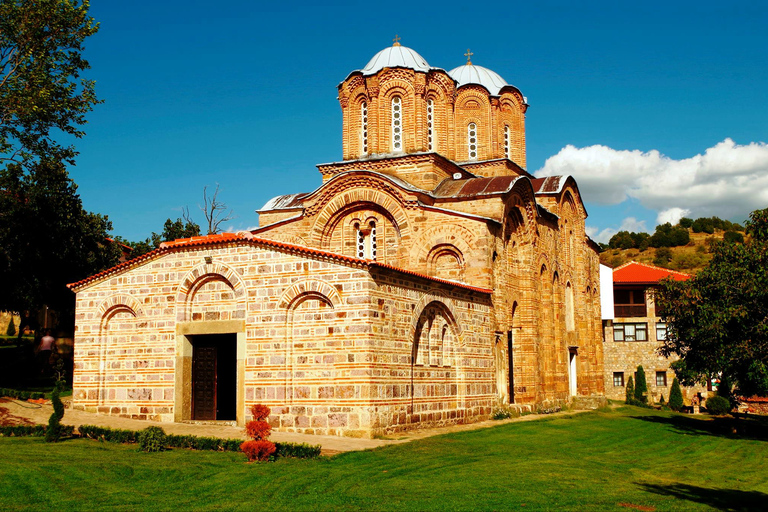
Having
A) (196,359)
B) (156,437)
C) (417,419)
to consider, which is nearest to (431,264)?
(417,419)

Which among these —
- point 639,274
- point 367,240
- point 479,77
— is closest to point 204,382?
point 367,240

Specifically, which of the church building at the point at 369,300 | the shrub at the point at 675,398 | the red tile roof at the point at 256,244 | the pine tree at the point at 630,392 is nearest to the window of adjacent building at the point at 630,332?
the pine tree at the point at 630,392

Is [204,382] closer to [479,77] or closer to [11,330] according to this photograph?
[479,77]

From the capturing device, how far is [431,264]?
70.9 ft

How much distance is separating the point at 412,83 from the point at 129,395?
13.9m

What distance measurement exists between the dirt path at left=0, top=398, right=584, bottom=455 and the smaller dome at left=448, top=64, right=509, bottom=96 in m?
15.7

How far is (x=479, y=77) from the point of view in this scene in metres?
29.7

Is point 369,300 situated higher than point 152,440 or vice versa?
point 369,300

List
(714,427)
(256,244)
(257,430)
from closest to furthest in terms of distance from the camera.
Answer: (257,430), (256,244), (714,427)

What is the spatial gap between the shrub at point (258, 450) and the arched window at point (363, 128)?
1541 centimetres

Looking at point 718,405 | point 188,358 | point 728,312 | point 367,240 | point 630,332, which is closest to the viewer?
point 188,358

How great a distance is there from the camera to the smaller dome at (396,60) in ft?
83.3

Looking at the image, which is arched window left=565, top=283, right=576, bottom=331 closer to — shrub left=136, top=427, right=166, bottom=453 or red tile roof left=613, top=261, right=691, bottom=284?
red tile roof left=613, top=261, right=691, bottom=284

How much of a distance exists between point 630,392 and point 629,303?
5.79 m
